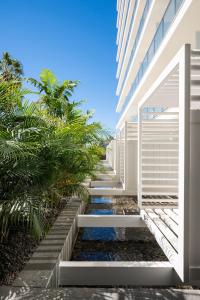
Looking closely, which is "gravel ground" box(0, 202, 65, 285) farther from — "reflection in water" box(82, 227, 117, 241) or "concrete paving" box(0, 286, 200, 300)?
"reflection in water" box(82, 227, 117, 241)

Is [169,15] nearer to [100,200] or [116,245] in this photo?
[100,200]

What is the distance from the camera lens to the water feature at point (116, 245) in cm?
485

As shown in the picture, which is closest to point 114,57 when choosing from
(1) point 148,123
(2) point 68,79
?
(2) point 68,79

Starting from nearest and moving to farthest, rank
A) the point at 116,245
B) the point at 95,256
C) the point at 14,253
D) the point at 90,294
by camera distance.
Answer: the point at 90,294, the point at 14,253, the point at 95,256, the point at 116,245

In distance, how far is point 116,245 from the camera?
5.41 meters

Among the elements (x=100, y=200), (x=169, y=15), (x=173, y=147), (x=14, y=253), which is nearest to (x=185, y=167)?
(x=14, y=253)

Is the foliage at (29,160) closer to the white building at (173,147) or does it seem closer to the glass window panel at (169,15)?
the white building at (173,147)

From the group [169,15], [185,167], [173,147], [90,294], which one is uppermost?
[169,15]

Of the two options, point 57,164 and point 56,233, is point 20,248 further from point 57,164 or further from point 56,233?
point 57,164

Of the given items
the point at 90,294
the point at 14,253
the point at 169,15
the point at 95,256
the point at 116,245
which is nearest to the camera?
the point at 90,294

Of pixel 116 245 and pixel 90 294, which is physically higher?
pixel 90 294

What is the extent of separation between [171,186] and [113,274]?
2707mm

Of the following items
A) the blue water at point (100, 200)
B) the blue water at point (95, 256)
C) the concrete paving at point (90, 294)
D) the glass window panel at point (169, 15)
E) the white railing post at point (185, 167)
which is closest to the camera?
the concrete paving at point (90, 294)

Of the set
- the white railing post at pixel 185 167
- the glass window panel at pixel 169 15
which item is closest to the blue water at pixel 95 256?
the white railing post at pixel 185 167
